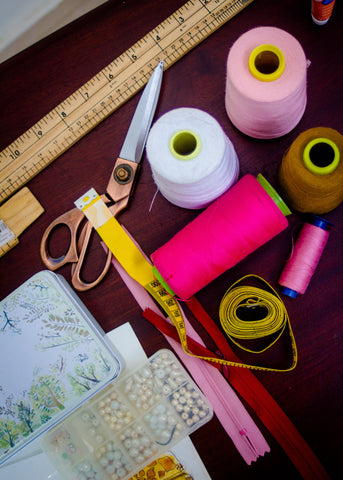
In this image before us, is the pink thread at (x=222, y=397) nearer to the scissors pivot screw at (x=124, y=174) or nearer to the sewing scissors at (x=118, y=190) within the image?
the sewing scissors at (x=118, y=190)

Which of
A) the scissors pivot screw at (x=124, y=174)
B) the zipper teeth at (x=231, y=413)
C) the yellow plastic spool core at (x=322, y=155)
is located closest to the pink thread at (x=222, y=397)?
the zipper teeth at (x=231, y=413)

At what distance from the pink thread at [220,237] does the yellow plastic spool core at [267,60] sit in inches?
7.6

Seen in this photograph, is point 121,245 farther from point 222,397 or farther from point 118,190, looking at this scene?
point 222,397

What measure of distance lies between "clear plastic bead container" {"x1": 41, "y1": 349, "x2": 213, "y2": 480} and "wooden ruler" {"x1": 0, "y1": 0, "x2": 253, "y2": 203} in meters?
0.58

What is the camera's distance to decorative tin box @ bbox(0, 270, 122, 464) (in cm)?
92

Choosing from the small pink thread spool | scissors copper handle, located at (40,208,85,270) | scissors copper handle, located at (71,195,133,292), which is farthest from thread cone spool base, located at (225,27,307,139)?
scissors copper handle, located at (40,208,85,270)

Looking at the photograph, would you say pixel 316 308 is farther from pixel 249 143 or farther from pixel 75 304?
pixel 75 304

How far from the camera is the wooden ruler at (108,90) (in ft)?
3.13

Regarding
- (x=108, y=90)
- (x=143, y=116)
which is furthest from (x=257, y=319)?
(x=108, y=90)

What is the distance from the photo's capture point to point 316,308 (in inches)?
35.8

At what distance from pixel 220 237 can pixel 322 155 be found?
265 mm

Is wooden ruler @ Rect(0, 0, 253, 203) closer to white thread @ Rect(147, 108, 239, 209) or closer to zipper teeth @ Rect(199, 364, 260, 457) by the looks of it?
white thread @ Rect(147, 108, 239, 209)

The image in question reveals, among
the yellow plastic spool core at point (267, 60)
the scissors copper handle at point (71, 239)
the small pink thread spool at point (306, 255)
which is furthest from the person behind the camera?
the scissors copper handle at point (71, 239)

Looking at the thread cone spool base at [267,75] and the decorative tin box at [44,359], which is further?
the decorative tin box at [44,359]
